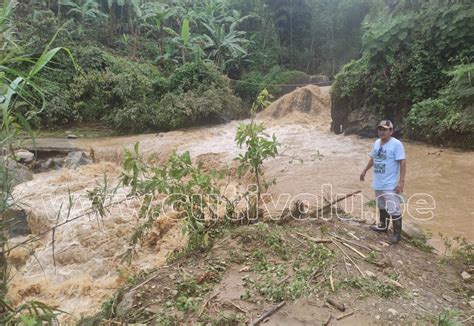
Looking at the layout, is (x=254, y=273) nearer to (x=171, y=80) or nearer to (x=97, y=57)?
(x=171, y=80)

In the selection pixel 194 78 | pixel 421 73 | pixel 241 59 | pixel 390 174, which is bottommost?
pixel 390 174

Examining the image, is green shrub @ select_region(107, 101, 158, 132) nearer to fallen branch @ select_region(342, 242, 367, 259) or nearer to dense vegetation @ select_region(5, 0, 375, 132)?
dense vegetation @ select_region(5, 0, 375, 132)

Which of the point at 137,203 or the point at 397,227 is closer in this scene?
the point at 397,227

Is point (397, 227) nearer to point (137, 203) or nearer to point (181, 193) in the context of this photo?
point (181, 193)

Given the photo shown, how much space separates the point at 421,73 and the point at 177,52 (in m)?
12.7

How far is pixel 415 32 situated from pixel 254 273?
34.4 ft

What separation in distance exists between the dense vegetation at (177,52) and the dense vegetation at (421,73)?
19.7 ft

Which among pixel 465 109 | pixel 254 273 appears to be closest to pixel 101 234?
pixel 254 273

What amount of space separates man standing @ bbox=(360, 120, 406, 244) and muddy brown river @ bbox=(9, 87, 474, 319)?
2.57 ft

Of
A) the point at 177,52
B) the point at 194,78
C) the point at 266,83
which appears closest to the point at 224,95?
the point at 194,78

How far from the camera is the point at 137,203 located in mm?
6965

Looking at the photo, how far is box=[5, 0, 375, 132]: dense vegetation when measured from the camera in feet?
49.6

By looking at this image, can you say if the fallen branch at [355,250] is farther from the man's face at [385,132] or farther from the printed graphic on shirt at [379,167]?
the man's face at [385,132]

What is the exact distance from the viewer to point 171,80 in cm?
1636
